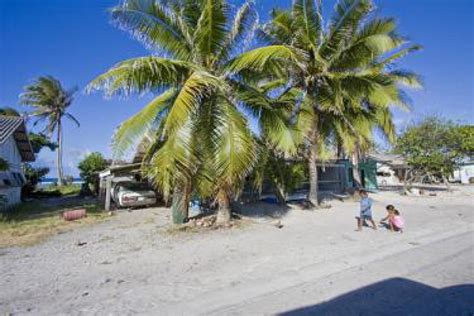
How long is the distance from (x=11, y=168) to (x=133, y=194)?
9.33 m

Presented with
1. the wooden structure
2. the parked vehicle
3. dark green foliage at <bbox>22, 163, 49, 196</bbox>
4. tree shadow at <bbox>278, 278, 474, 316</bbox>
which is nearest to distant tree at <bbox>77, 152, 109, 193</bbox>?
dark green foliage at <bbox>22, 163, 49, 196</bbox>

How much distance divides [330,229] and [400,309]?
5.73 m

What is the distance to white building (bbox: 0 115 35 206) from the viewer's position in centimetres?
1688

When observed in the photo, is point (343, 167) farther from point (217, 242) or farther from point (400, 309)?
point (400, 309)

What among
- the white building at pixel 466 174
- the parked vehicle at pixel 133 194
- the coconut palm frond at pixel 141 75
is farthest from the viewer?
the white building at pixel 466 174

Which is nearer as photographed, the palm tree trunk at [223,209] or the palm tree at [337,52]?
the palm tree trunk at [223,209]

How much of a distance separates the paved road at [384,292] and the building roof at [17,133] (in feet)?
55.4

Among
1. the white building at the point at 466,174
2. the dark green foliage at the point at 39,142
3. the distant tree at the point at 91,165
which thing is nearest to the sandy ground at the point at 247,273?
the distant tree at the point at 91,165

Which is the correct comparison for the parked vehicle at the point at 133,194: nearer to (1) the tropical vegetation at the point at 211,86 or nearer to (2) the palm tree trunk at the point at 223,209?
(1) the tropical vegetation at the point at 211,86

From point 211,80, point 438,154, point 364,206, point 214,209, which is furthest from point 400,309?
point 438,154

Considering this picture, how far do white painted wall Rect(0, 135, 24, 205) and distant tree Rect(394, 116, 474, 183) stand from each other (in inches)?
1017

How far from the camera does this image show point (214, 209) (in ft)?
43.8

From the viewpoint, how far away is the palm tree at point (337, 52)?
11.9 metres

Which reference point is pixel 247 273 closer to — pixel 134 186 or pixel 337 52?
pixel 337 52
